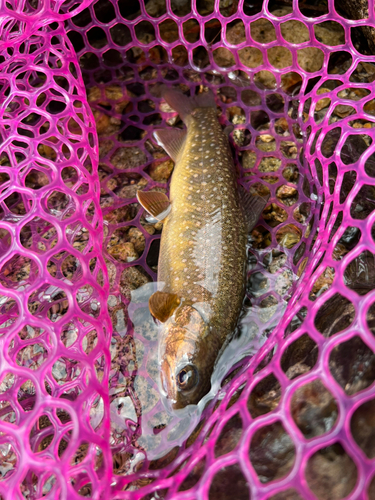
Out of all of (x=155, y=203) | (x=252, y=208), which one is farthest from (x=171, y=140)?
(x=252, y=208)

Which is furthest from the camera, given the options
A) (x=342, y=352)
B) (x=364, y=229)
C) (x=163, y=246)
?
(x=163, y=246)

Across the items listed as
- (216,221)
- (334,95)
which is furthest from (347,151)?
(216,221)

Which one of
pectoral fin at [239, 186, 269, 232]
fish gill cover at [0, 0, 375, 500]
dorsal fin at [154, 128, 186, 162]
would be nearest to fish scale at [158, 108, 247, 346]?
pectoral fin at [239, 186, 269, 232]

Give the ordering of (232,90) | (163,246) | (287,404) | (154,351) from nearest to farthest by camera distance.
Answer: (287,404) → (154,351) → (163,246) → (232,90)

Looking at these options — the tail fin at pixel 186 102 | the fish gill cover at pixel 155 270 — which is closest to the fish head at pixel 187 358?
the fish gill cover at pixel 155 270

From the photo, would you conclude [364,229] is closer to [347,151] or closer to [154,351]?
[347,151]

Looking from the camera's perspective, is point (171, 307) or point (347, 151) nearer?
point (171, 307)

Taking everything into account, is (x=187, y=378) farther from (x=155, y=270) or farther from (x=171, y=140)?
(x=171, y=140)
